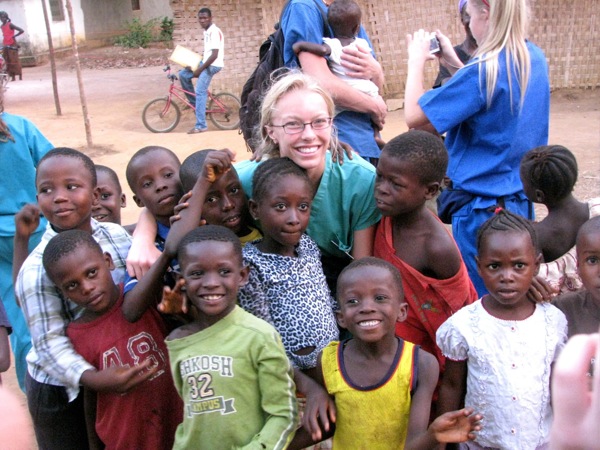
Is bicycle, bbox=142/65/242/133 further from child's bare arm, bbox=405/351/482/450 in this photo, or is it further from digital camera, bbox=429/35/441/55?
child's bare arm, bbox=405/351/482/450

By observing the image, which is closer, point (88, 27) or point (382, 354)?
point (382, 354)

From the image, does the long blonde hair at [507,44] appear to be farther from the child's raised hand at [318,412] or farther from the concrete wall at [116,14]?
the concrete wall at [116,14]

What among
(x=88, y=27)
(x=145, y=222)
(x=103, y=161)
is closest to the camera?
(x=145, y=222)

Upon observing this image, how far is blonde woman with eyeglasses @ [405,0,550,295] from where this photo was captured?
8.63 ft

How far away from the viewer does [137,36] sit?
75.9 ft

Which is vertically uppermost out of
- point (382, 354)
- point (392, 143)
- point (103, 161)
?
point (392, 143)

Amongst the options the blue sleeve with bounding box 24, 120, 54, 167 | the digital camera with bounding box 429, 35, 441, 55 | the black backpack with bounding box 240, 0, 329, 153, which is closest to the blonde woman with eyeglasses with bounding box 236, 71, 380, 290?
the black backpack with bounding box 240, 0, 329, 153

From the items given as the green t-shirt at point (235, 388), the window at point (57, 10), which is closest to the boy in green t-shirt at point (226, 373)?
the green t-shirt at point (235, 388)

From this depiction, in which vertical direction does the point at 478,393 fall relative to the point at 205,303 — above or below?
below

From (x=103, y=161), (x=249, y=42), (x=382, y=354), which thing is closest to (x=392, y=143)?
(x=382, y=354)

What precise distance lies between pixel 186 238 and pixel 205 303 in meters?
0.24

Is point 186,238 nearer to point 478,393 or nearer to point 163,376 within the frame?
point 163,376

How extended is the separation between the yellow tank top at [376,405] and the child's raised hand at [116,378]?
62 centimetres

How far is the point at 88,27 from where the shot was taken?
2327cm
